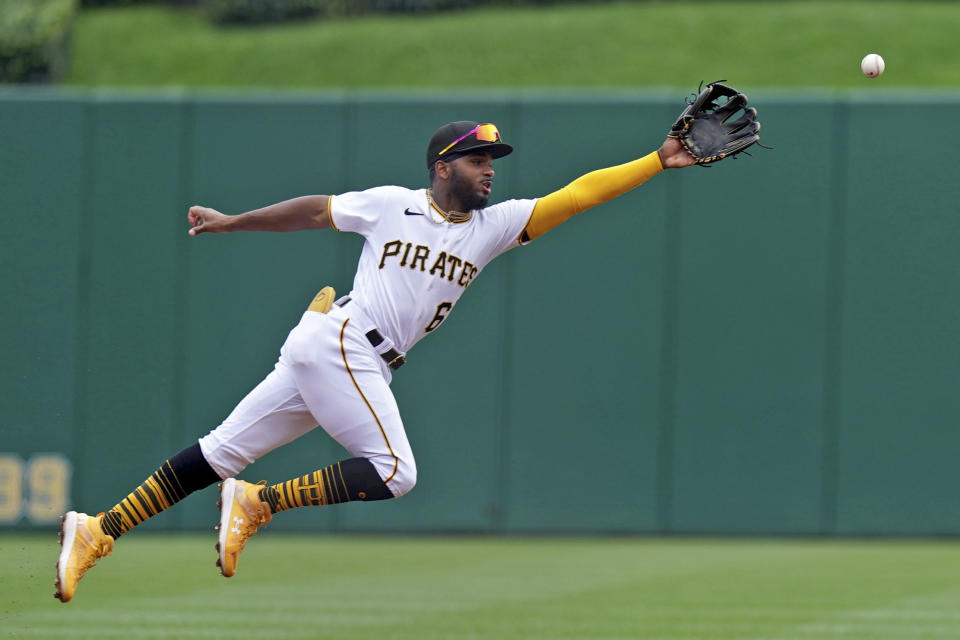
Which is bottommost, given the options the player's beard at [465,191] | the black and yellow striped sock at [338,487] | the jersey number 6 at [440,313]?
the black and yellow striped sock at [338,487]

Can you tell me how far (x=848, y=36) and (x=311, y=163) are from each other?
11.3 meters

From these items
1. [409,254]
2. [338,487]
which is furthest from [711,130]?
[338,487]

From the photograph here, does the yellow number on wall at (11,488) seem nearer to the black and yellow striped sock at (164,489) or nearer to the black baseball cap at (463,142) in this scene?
the black and yellow striped sock at (164,489)

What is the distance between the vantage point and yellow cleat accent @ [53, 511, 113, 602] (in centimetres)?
624

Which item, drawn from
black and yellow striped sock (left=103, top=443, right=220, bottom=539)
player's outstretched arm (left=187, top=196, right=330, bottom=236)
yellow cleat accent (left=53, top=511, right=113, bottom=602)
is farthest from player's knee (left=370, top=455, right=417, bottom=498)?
yellow cleat accent (left=53, top=511, right=113, bottom=602)

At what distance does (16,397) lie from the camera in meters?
12.8

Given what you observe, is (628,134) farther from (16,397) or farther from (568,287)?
(16,397)

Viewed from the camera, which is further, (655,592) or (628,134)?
(628,134)

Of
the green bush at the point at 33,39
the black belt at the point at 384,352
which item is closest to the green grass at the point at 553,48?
the green bush at the point at 33,39

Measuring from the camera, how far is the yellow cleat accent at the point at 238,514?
6.22 meters

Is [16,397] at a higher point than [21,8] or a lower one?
lower

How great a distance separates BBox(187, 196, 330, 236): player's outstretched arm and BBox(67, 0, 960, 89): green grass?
46.4 ft

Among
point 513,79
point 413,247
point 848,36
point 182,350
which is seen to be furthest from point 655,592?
point 848,36

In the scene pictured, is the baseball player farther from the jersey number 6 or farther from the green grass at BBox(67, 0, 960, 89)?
the green grass at BBox(67, 0, 960, 89)
